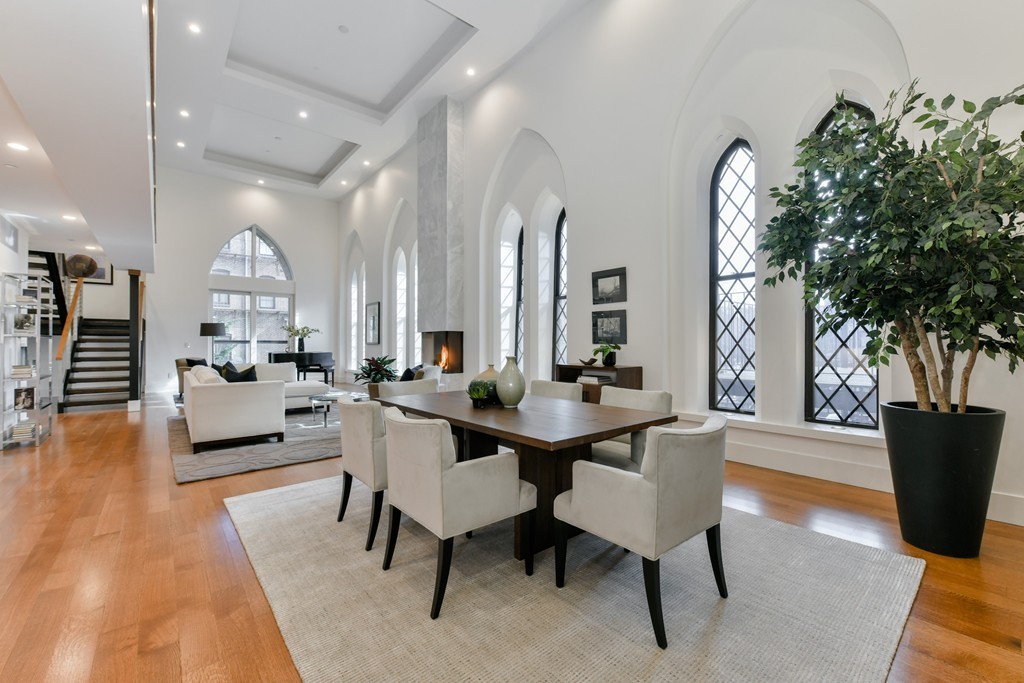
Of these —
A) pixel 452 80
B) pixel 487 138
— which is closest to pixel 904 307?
pixel 487 138

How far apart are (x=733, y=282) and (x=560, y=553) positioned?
3374 mm

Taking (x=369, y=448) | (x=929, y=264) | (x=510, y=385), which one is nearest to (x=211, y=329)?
(x=369, y=448)

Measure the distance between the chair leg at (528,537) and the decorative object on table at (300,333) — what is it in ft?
32.6

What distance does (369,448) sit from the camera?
237cm

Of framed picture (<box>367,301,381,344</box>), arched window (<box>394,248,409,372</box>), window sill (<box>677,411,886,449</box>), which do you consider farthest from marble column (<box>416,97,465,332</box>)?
window sill (<box>677,411,886,449</box>)

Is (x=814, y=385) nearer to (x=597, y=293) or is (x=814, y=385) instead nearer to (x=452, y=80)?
(x=597, y=293)

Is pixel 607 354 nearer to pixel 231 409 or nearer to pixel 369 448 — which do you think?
pixel 369 448

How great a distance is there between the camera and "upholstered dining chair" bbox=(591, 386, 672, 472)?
2.46m

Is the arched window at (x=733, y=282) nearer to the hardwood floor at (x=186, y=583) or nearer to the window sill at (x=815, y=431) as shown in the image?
the window sill at (x=815, y=431)

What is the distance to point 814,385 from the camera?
3.76m

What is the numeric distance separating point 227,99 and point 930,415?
9279 millimetres

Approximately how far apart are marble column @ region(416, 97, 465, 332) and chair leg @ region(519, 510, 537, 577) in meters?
5.17

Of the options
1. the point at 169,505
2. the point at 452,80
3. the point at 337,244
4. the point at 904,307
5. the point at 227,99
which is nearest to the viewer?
the point at 904,307

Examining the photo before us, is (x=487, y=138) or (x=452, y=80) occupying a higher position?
(x=452, y=80)
